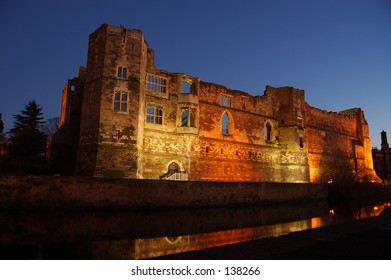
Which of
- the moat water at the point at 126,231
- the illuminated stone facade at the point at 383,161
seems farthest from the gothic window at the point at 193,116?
the illuminated stone facade at the point at 383,161

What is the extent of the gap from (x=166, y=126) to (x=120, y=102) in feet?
15.8

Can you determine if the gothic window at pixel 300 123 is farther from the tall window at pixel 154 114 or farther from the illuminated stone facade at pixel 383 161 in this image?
the illuminated stone facade at pixel 383 161

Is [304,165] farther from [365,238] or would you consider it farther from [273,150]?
[365,238]

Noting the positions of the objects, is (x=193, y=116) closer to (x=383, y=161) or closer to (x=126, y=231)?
(x=126, y=231)

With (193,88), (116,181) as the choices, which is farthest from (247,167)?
(116,181)

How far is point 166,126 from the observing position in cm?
2241

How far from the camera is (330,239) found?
6.73 meters

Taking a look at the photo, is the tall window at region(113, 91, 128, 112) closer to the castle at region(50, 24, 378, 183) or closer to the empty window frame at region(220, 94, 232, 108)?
the castle at region(50, 24, 378, 183)

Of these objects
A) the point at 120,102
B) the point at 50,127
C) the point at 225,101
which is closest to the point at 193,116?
the point at 225,101

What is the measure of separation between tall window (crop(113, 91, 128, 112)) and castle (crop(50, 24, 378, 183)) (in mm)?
64

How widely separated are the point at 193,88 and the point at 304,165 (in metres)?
14.6

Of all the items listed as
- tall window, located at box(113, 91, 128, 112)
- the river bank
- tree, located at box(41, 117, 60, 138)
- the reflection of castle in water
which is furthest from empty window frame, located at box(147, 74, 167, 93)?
tree, located at box(41, 117, 60, 138)

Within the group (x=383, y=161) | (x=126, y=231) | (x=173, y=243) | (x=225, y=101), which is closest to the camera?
(x=173, y=243)

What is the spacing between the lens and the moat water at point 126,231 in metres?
8.04
